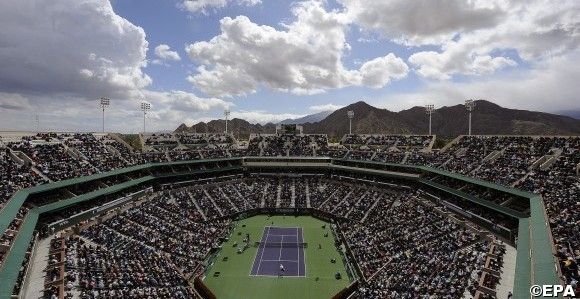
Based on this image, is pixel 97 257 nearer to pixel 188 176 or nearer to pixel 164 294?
pixel 164 294

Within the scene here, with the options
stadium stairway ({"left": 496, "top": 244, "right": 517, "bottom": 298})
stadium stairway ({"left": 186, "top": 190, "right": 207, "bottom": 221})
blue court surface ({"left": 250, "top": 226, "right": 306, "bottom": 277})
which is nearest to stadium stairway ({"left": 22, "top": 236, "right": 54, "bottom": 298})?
blue court surface ({"left": 250, "top": 226, "right": 306, "bottom": 277})

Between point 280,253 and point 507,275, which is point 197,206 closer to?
point 280,253

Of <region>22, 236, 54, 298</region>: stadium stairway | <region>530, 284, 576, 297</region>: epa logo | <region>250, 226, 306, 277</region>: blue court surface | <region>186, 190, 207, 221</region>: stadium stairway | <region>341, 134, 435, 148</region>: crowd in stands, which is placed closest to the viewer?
<region>530, 284, 576, 297</region>: epa logo

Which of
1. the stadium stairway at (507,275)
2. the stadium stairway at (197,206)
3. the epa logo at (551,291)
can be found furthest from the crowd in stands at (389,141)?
the epa logo at (551,291)

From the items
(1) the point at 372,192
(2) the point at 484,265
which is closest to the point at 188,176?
(1) the point at 372,192

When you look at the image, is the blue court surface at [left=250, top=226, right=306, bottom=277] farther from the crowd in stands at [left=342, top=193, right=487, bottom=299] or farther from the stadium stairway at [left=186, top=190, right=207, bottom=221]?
the stadium stairway at [left=186, top=190, right=207, bottom=221]

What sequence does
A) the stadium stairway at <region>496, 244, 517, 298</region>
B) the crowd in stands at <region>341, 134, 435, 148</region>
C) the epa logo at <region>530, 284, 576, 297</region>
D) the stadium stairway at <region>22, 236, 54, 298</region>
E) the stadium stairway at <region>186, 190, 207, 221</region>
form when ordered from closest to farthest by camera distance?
the epa logo at <region>530, 284, 576, 297</region> → the stadium stairway at <region>496, 244, 517, 298</region> → the stadium stairway at <region>22, 236, 54, 298</region> → the stadium stairway at <region>186, 190, 207, 221</region> → the crowd in stands at <region>341, 134, 435, 148</region>

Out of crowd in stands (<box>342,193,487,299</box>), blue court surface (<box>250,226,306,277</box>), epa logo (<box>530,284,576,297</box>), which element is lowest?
blue court surface (<box>250,226,306,277</box>)
